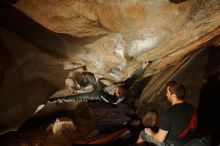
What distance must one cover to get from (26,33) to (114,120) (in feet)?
9.36

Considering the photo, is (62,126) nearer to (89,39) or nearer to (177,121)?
(89,39)

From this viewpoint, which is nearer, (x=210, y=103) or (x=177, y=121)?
(x=177, y=121)

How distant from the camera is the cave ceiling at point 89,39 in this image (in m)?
5.34

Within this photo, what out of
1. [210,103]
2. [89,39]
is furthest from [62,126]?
[210,103]

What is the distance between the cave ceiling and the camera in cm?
534

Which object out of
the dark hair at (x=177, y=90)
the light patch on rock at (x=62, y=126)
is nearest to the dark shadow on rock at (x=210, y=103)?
the dark hair at (x=177, y=90)

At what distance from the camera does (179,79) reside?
6.62 m

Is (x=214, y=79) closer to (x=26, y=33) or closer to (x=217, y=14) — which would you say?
(x=217, y=14)

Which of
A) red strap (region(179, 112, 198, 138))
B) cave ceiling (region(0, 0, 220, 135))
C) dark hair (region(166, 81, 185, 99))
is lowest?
red strap (region(179, 112, 198, 138))

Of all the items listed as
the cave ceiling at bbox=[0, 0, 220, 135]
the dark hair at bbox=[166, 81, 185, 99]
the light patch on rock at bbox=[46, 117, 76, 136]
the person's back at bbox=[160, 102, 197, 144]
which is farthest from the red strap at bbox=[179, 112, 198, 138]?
the light patch on rock at bbox=[46, 117, 76, 136]

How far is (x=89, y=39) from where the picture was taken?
23.6ft

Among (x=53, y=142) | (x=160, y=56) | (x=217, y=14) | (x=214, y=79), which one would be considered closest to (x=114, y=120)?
(x=53, y=142)

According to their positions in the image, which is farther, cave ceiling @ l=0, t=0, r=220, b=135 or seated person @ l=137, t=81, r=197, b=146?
cave ceiling @ l=0, t=0, r=220, b=135

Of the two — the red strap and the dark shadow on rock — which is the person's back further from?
the dark shadow on rock
